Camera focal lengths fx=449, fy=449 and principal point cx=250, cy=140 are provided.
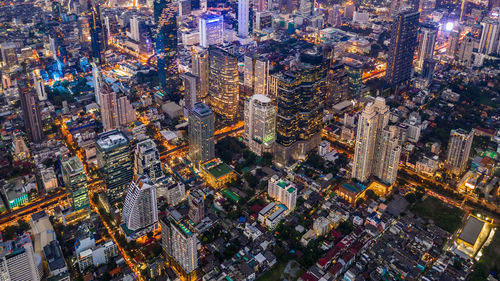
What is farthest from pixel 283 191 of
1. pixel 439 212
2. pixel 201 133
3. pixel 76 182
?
pixel 76 182

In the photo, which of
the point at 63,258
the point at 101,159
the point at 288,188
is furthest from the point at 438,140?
the point at 63,258

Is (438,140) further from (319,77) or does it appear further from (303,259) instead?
(303,259)

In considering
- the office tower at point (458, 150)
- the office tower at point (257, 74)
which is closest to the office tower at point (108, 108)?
the office tower at point (257, 74)

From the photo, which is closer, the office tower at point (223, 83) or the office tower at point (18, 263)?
the office tower at point (18, 263)

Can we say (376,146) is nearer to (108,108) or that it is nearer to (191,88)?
(191,88)

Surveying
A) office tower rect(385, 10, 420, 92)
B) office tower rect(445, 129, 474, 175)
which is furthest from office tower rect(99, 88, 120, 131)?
office tower rect(385, 10, 420, 92)

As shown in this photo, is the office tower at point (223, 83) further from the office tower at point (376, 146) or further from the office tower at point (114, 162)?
the office tower at point (376, 146)
